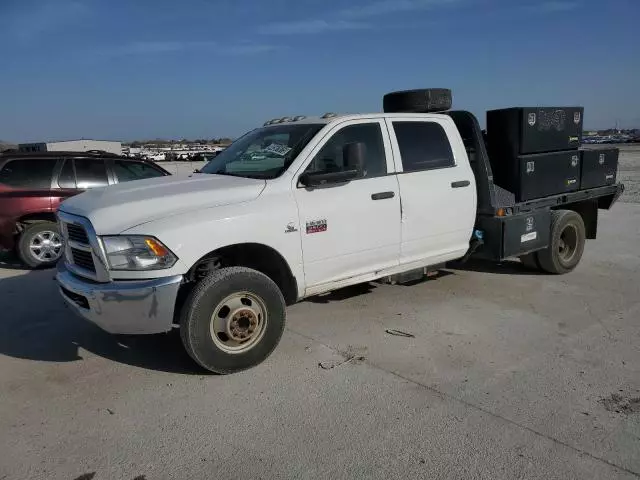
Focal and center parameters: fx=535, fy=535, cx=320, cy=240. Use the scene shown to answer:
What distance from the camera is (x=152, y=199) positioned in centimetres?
398

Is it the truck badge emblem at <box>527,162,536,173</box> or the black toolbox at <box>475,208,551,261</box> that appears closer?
the black toolbox at <box>475,208,551,261</box>

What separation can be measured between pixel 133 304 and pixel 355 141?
2415 millimetres

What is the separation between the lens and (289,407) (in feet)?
11.8

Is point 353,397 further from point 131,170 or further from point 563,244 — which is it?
point 131,170

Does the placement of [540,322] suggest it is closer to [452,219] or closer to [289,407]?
[452,219]

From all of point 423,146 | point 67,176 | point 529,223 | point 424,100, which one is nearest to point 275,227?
point 423,146

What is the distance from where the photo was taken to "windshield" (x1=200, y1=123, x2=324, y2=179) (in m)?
4.60

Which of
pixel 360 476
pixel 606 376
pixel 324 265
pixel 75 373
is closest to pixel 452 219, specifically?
pixel 324 265

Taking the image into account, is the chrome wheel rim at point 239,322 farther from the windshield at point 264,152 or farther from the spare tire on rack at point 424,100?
the spare tire on rack at point 424,100

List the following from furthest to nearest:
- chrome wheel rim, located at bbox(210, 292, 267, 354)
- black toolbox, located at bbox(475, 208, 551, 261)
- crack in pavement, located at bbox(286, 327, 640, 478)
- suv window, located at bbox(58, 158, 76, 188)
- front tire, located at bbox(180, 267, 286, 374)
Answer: suv window, located at bbox(58, 158, 76, 188) < black toolbox, located at bbox(475, 208, 551, 261) < chrome wheel rim, located at bbox(210, 292, 267, 354) < front tire, located at bbox(180, 267, 286, 374) < crack in pavement, located at bbox(286, 327, 640, 478)

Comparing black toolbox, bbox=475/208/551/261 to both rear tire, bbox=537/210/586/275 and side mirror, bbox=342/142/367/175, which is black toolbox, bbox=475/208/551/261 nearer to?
rear tire, bbox=537/210/586/275

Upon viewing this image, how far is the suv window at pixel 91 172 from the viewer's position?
8.38 meters

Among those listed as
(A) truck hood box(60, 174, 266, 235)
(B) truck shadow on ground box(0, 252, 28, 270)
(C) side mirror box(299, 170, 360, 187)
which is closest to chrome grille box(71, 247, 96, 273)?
(A) truck hood box(60, 174, 266, 235)

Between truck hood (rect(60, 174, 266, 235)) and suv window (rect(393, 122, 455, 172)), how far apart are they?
163cm
